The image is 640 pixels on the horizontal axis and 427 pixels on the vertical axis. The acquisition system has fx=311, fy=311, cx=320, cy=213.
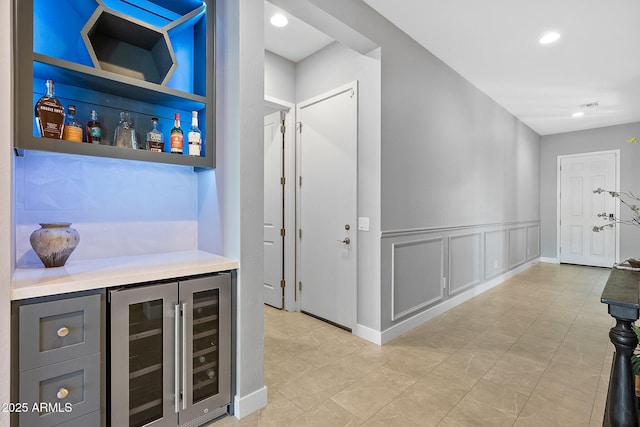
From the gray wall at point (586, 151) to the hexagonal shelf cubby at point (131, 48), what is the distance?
7.82 m

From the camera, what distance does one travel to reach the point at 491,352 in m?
2.63

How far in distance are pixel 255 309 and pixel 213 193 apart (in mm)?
776

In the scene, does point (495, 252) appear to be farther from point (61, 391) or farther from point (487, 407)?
point (61, 391)

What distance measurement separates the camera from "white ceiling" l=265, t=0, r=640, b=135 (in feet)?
8.76

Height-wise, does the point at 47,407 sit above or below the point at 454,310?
above

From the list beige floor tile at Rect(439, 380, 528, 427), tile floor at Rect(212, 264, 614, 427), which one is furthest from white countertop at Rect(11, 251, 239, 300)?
beige floor tile at Rect(439, 380, 528, 427)

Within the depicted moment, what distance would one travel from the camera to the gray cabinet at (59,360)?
1188 millimetres

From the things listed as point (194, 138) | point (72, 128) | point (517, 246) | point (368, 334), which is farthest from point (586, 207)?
point (72, 128)

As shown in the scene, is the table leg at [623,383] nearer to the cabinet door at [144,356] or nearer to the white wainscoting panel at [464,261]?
the cabinet door at [144,356]

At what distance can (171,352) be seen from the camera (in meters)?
1.56

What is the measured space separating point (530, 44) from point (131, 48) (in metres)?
3.67

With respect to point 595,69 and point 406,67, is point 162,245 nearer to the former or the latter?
point 406,67

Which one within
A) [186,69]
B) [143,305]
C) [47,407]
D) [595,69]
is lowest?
[47,407]

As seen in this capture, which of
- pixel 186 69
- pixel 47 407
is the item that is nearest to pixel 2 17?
pixel 186 69
